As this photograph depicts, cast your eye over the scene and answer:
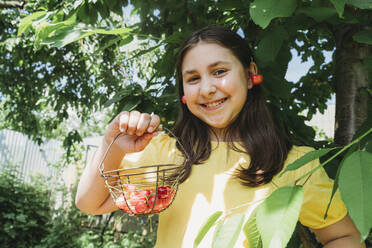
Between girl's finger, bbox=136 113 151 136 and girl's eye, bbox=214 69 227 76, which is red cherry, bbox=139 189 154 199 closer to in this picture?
girl's finger, bbox=136 113 151 136

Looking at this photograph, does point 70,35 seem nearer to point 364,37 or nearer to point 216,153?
point 216,153

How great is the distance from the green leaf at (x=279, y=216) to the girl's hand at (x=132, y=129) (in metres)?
0.49

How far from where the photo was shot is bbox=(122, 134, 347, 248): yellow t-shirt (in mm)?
803

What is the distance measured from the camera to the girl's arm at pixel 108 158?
0.83 metres

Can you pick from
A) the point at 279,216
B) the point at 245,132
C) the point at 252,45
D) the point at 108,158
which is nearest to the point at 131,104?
the point at 108,158

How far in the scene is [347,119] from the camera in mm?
1073

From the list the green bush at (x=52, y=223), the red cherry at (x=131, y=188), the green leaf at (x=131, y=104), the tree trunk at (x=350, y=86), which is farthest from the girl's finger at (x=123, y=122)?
the green bush at (x=52, y=223)

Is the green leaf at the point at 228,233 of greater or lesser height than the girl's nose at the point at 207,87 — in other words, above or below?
below

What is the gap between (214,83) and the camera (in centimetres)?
91

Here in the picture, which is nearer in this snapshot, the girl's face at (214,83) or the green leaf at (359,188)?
the green leaf at (359,188)

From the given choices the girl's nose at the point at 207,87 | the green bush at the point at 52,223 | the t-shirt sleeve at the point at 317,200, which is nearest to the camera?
the t-shirt sleeve at the point at 317,200

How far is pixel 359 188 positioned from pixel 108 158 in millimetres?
692

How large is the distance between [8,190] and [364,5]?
5.50m

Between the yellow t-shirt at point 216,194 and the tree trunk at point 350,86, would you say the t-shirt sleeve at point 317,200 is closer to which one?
the yellow t-shirt at point 216,194
